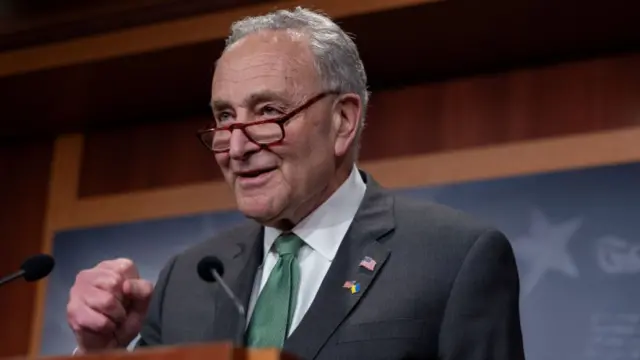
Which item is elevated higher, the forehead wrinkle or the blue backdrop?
the forehead wrinkle

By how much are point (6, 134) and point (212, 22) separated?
1.07 meters

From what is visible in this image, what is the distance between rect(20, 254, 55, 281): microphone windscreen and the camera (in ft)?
6.31

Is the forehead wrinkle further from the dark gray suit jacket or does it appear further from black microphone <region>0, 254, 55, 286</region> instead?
black microphone <region>0, 254, 55, 286</region>

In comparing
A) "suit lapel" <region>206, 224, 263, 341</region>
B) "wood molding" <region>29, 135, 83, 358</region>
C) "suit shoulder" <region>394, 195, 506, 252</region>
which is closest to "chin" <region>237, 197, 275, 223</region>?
"suit lapel" <region>206, 224, 263, 341</region>

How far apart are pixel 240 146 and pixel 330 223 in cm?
23

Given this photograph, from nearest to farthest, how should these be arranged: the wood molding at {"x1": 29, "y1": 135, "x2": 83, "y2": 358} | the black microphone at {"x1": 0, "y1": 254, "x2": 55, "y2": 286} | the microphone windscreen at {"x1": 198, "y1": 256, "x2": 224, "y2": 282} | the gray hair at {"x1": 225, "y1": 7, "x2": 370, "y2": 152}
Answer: the microphone windscreen at {"x1": 198, "y1": 256, "x2": 224, "y2": 282}
the black microphone at {"x1": 0, "y1": 254, "x2": 55, "y2": 286}
the gray hair at {"x1": 225, "y1": 7, "x2": 370, "y2": 152}
the wood molding at {"x1": 29, "y1": 135, "x2": 83, "y2": 358}

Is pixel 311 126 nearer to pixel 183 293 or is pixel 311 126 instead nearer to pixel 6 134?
pixel 183 293

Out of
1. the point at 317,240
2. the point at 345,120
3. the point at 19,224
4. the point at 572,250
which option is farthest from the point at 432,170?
the point at 19,224

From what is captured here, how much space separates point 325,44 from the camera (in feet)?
6.90

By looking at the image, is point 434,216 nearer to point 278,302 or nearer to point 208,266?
point 278,302

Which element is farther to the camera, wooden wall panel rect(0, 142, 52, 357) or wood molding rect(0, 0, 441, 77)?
wooden wall panel rect(0, 142, 52, 357)

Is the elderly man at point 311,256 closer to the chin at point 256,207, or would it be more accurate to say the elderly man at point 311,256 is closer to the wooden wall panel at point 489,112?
the chin at point 256,207

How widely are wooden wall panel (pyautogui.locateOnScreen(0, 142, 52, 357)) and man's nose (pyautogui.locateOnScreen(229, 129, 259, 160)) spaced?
1.91 metres

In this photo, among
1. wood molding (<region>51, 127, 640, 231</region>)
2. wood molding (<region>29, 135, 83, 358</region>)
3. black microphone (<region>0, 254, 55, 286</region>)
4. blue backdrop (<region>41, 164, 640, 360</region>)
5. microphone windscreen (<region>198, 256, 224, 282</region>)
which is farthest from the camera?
wood molding (<region>29, 135, 83, 358</region>)
